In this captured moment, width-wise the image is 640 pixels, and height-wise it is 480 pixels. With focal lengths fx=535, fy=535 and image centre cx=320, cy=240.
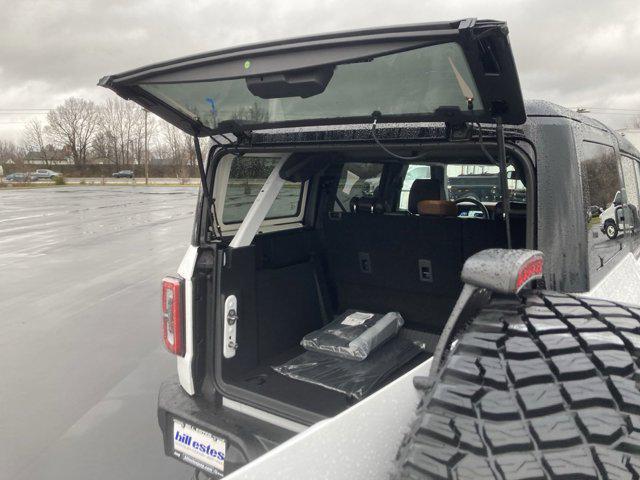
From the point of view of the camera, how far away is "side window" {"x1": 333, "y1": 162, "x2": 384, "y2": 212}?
3.94 m

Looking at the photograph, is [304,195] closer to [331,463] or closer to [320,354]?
[320,354]

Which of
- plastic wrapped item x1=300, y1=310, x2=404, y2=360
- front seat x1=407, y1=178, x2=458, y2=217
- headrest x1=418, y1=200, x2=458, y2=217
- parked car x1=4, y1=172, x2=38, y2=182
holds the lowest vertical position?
plastic wrapped item x1=300, y1=310, x2=404, y2=360

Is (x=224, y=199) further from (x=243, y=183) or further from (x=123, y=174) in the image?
(x=123, y=174)

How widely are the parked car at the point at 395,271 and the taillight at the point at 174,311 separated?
11 millimetres

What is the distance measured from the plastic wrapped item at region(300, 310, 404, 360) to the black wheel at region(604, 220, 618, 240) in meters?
1.52

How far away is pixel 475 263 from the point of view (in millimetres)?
1518

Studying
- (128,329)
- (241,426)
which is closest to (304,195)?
(241,426)

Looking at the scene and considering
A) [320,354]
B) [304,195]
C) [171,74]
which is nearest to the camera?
[171,74]

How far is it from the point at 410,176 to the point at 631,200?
1588mm

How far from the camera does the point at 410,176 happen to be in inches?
168

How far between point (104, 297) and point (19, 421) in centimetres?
356

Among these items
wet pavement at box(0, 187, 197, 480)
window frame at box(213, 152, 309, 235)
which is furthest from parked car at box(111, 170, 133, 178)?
window frame at box(213, 152, 309, 235)

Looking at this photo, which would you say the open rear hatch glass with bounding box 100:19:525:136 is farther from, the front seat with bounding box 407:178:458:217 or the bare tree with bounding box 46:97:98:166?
the bare tree with bounding box 46:97:98:166

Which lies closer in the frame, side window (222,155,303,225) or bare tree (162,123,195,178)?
side window (222,155,303,225)
